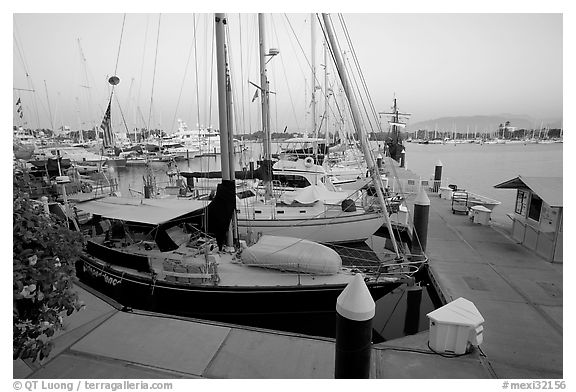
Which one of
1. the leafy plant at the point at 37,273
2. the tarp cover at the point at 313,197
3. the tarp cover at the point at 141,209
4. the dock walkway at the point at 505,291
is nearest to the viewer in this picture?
the leafy plant at the point at 37,273

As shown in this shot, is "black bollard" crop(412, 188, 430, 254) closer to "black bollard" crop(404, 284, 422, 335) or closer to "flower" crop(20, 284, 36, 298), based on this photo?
"black bollard" crop(404, 284, 422, 335)

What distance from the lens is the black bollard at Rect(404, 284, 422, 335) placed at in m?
7.35

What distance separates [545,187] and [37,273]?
10817mm

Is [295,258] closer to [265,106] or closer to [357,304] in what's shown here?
[357,304]

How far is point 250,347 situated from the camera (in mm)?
4703

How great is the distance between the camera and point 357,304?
3361mm

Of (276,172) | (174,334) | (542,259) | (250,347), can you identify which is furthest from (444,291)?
(276,172)

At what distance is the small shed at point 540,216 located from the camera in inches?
324

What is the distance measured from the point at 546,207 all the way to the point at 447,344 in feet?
20.9

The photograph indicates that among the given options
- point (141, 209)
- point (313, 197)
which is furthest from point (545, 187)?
point (141, 209)

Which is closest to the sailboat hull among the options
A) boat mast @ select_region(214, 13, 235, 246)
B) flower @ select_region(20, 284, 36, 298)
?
boat mast @ select_region(214, 13, 235, 246)

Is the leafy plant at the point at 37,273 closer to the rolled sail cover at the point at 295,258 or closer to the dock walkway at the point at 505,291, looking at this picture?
the rolled sail cover at the point at 295,258

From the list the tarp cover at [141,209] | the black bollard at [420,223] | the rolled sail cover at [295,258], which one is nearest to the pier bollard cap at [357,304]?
the rolled sail cover at [295,258]

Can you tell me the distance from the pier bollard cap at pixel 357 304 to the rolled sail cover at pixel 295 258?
3.48 metres
